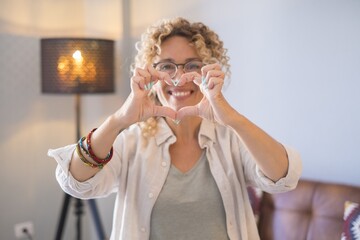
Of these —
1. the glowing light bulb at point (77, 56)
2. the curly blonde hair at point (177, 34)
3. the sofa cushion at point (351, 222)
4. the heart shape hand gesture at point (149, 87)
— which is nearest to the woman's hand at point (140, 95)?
the heart shape hand gesture at point (149, 87)

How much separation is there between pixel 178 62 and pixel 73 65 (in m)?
1.03

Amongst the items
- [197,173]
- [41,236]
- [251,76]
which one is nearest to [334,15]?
[251,76]

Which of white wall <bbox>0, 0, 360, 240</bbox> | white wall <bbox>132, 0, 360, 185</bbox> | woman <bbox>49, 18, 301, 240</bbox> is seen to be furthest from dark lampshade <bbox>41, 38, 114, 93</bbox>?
woman <bbox>49, 18, 301, 240</bbox>

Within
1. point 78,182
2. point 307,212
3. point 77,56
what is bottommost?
point 307,212

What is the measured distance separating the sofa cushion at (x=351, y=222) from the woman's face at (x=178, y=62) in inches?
29.2

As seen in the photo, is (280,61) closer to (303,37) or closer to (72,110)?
(303,37)

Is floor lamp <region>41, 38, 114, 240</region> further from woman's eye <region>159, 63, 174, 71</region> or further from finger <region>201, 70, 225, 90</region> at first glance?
finger <region>201, 70, 225, 90</region>

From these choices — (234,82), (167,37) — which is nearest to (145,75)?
(167,37)

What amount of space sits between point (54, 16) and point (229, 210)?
189 centimetres

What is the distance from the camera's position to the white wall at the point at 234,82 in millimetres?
1776

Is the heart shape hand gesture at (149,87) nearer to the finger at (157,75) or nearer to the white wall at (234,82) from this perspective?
the finger at (157,75)

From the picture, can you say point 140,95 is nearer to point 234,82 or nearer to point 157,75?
point 157,75

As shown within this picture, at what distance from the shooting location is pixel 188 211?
49.1 inches

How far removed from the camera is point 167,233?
4.07 ft
